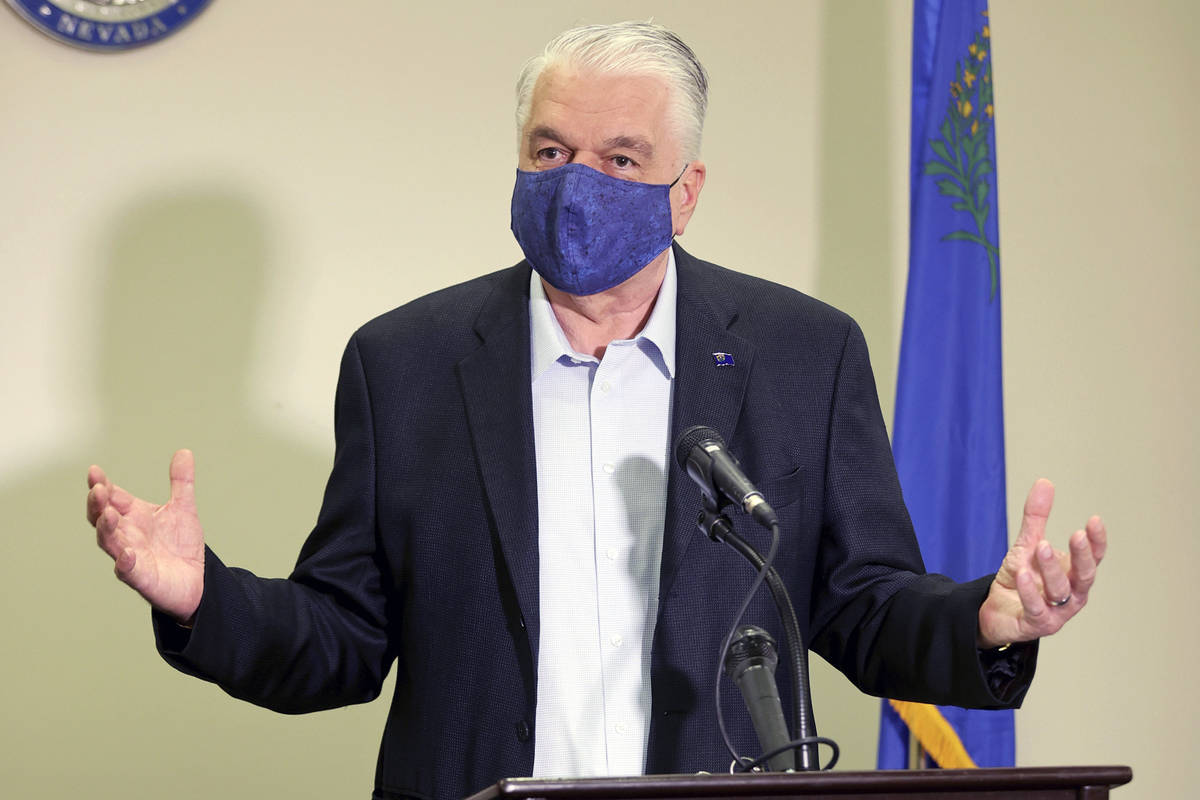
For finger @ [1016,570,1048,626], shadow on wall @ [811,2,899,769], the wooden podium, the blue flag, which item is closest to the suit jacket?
finger @ [1016,570,1048,626]

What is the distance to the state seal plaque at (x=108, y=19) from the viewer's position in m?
3.04

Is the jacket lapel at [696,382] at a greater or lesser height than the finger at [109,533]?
greater

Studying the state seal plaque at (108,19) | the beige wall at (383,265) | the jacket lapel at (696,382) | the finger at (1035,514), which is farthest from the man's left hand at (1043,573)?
the state seal plaque at (108,19)

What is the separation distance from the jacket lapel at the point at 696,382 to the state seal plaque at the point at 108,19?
167 centimetres

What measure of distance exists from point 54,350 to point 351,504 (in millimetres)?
1404

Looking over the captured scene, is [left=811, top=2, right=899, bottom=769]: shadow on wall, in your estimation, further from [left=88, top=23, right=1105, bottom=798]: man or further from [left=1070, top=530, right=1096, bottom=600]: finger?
[left=1070, top=530, right=1096, bottom=600]: finger

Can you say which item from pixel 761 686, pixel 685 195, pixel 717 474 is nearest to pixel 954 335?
pixel 685 195

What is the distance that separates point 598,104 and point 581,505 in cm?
62

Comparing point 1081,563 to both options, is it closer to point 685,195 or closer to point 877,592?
point 877,592

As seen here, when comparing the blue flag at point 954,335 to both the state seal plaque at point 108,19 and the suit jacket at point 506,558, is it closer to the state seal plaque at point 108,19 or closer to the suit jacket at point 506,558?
the suit jacket at point 506,558

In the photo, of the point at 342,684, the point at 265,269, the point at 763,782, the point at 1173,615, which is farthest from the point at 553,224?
the point at 1173,615

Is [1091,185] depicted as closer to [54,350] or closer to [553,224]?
[553,224]

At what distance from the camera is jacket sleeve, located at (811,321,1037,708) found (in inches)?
65.9

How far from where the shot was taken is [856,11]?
3.51 m
